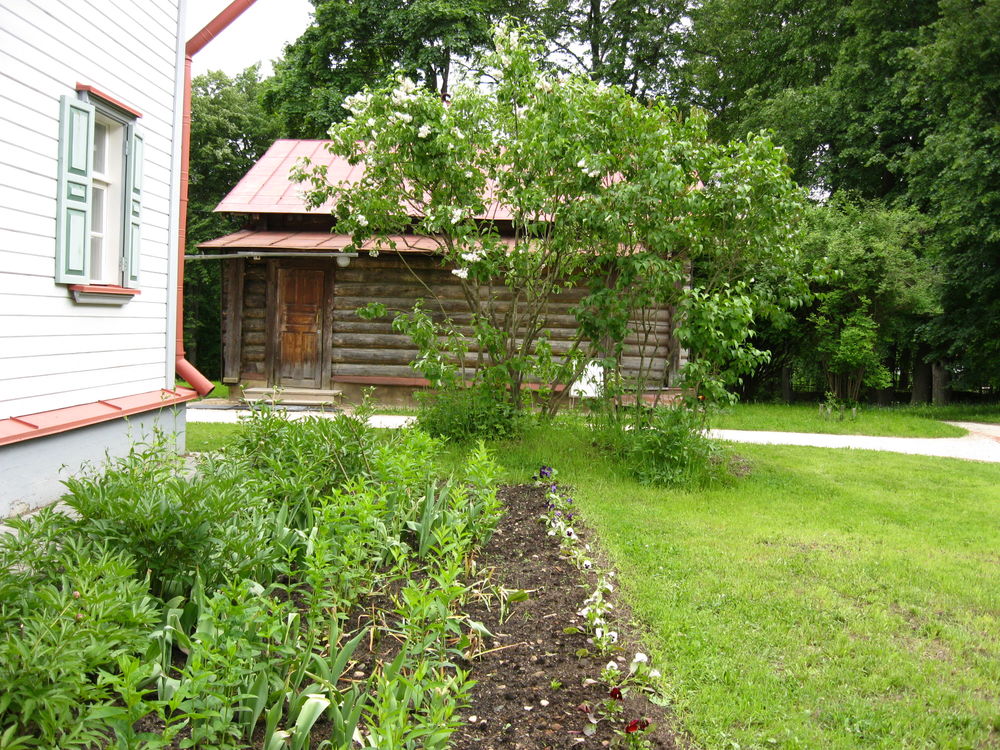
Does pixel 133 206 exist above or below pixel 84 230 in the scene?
above

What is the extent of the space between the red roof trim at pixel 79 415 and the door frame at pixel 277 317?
5979 millimetres

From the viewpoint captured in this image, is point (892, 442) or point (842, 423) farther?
point (842, 423)

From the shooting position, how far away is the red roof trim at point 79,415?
5305 millimetres

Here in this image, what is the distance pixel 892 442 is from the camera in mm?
11727

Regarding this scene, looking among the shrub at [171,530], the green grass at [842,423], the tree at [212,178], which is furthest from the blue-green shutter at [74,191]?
the tree at [212,178]

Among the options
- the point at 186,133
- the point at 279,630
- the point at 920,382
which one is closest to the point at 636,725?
the point at 279,630

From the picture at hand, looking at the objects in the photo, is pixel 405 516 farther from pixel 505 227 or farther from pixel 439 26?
pixel 439 26

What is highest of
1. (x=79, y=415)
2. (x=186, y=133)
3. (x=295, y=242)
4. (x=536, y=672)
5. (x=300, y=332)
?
(x=186, y=133)

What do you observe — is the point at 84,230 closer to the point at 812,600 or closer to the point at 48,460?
the point at 48,460

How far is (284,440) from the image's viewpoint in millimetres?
5156

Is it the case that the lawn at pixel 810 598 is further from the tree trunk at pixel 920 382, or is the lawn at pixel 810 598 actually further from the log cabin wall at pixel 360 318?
the tree trunk at pixel 920 382

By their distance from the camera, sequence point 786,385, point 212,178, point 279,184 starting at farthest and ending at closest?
point 212,178, point 786,385, point 279,184

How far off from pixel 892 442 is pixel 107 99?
11015 mm

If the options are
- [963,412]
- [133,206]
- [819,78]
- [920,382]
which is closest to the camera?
[133,206]
